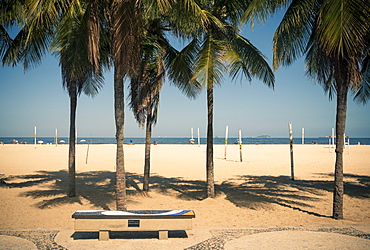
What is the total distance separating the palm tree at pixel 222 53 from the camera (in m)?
7.73

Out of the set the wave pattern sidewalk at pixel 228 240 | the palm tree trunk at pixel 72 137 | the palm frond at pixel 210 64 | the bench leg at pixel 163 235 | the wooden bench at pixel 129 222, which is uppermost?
the palm frond at pixel 210 64

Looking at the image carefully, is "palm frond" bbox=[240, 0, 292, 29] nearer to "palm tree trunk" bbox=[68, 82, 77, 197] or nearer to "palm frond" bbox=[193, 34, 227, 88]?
"palm frond" bbox=[193, 34, 227, 88]

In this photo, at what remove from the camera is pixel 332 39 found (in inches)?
223

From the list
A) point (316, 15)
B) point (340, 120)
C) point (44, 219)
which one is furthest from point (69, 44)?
point (340, 120)

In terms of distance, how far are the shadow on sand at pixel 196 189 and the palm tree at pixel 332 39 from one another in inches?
104

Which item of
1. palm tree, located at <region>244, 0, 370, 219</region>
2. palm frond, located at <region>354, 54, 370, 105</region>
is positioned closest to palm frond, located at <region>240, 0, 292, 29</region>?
palm tree, located at <region>244, 0, 370, 219</region>

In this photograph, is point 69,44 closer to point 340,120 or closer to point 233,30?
point 233,30

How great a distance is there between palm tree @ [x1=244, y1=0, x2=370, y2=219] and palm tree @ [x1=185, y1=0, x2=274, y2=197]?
→ 68cm

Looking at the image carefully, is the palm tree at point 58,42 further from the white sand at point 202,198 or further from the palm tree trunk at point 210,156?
the palm tree trunk at point 210,156

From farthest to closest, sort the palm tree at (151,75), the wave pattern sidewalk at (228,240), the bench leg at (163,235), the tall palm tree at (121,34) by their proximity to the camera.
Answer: the palm tree at (151,75) < the tall palm tree at (121,34) < the bench leg at (163,235) < the wave pattern sidewalk at (228,240)

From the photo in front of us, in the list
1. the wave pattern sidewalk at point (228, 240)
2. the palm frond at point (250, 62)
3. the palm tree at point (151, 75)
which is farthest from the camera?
the palm tree at point (151, 75)

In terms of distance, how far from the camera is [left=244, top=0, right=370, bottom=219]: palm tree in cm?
554

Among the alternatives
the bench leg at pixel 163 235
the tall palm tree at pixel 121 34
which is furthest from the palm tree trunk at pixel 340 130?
the bench leg at pixel 163 235

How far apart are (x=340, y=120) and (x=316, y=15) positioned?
2587 mm
